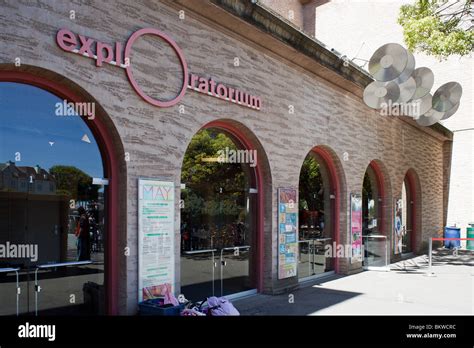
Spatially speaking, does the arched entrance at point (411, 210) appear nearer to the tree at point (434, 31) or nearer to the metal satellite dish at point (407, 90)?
the metal satellite dish at point (407, 90)

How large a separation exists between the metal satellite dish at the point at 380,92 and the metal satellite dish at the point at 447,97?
3.66 metres

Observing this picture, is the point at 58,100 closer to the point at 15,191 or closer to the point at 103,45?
the point at 103,45

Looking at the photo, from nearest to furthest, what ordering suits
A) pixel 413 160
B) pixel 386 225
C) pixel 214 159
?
pixel 214 159 → pixel 386 225 → pixel 413 160

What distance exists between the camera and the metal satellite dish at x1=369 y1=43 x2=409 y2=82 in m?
11.2

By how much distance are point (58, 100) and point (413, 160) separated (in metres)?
15.0

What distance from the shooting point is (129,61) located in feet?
20.6

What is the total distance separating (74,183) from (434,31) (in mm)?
10396

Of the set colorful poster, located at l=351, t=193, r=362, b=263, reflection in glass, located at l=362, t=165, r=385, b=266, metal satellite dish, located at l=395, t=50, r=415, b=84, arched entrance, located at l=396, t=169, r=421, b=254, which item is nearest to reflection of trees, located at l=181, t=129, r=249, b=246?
colorful poster, located at l=351, t=193, r=362, b=263

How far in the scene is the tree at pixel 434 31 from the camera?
11602mm

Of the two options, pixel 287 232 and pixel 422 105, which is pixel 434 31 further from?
pixel 287 232

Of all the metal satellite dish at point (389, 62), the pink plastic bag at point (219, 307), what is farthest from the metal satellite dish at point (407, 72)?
the pink plastic bag at point (219, 307)

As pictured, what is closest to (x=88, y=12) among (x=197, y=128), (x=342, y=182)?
(x=197, y=128)

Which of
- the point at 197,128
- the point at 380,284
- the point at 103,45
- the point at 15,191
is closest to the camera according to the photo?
the point at 15,191

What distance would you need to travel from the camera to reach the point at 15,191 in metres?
5.52
